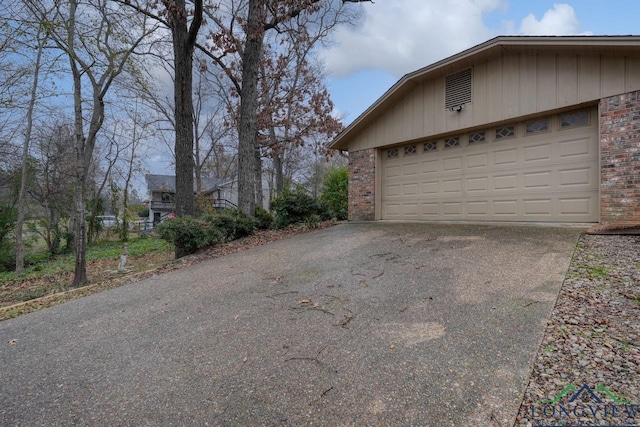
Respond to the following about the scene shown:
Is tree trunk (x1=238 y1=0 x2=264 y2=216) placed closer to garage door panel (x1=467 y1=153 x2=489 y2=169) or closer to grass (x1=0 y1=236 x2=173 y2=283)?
grass (x1=0 y1=236 x2=173 y2=283)

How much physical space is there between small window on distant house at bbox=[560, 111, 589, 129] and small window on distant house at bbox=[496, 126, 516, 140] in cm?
87

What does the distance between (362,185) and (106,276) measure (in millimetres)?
7070

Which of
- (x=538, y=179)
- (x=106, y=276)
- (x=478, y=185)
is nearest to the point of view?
(x=538, y=179)

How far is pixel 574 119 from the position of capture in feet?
21.2

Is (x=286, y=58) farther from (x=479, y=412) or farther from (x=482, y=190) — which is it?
(x=479, y=412)

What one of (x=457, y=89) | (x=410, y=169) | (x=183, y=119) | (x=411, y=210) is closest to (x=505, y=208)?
(x=411, y=210)

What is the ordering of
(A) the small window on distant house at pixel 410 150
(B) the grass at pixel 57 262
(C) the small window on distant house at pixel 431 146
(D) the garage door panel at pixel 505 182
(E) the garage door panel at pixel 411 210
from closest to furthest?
1. (D) the garage door panel at pixel 505 182
2. (C) the small window on distant house at pixel 431 146
3. (E) the garage door panel at pixel 411 210
4. (A) the small window on distant house at pixel 410 150
5. (B) the grass at pixel 57 262

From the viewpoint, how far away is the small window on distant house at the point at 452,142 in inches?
319

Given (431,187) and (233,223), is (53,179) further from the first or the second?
(431,187)

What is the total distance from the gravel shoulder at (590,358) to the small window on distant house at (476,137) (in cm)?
469

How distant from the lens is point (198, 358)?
2607mm

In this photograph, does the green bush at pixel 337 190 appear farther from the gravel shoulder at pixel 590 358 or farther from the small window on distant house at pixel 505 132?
the gravel shoulder at pixel 590 358

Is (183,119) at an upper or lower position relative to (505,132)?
upper

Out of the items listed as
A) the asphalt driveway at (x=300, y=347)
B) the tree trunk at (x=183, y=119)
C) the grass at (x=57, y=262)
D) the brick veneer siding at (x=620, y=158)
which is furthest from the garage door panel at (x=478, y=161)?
the grass at (x=57, y=262)
